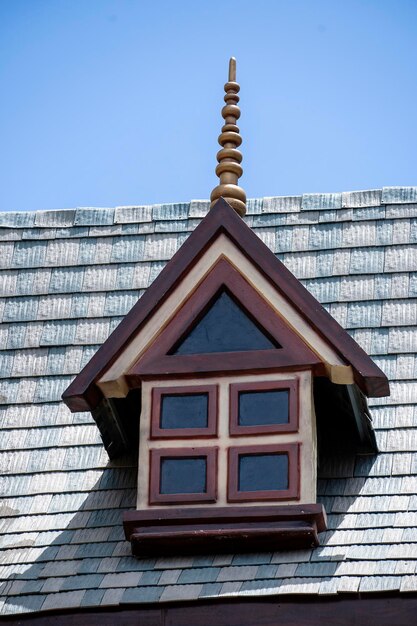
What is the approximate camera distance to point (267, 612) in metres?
7.20

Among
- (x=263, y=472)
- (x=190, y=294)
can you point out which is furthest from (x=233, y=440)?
(x=190, y=294)

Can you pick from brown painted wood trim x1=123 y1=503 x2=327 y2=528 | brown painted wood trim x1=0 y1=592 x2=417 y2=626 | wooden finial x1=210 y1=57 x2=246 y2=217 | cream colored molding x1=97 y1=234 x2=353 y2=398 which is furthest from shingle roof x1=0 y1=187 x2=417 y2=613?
wooden finial x1=210 y1=57 x2=246 y2=217

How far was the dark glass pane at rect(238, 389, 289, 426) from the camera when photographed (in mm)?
Result: 7742

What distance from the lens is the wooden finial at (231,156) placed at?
8617mm

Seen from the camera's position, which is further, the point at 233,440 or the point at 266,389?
the point at 266,389

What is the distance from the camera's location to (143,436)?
7.84 meters

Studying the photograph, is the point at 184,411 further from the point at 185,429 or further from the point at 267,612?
the point at 267,612

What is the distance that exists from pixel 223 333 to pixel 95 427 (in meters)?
1.15

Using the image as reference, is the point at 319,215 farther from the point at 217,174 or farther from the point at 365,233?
the point at 217,174

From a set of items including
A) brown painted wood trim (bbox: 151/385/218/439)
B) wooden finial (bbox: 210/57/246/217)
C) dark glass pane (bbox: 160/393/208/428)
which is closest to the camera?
brown painted wood trim (bbox: 151/385/218/439)

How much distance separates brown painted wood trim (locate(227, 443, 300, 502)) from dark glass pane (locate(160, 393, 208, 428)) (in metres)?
0.27

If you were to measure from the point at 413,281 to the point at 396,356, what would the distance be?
67 cm

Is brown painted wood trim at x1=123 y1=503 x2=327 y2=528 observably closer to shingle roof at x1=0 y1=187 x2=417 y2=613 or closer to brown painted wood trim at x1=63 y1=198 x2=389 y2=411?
shingle roof at x1=0 y1=187 x2=417 y2=613

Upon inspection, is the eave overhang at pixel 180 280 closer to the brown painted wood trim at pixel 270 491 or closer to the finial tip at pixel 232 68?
the brown painted wood trim at pixel 270 491
